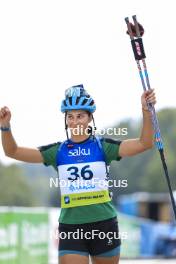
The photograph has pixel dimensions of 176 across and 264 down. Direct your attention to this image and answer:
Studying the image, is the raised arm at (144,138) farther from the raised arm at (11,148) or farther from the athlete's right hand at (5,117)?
the athlete's right hand at (5,117)

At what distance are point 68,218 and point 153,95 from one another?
1224 mm

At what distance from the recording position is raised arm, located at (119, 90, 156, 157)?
25.3 ft

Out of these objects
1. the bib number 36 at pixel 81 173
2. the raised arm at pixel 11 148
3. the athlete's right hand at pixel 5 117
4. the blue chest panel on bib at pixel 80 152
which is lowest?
the bib number 36 at pixel 81 173

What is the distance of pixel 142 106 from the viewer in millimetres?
7719

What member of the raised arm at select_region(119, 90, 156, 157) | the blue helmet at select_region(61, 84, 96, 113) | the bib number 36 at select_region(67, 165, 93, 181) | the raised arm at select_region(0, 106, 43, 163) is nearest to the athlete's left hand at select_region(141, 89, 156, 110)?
the raised arm at select_region(119, 90, 156, 157)

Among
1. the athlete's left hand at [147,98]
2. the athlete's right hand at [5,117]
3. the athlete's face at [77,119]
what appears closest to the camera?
the athlete's left hand at [147,98]

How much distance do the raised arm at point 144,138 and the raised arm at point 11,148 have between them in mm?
716

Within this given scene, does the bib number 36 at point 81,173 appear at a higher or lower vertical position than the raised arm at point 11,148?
lower

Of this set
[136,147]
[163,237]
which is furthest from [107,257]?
[163,237]

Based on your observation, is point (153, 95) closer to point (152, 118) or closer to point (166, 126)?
point (152, 118)

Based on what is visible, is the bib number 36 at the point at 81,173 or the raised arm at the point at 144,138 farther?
the bib number 36 at the point at 81,173

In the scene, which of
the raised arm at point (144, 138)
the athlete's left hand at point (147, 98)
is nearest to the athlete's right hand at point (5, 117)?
the raised arm at point (144, 138)

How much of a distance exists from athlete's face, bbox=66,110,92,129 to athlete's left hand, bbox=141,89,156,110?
57 cm

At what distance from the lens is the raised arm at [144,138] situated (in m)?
7.72
